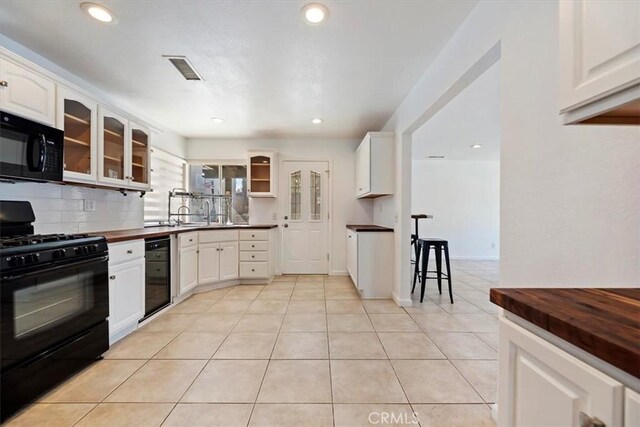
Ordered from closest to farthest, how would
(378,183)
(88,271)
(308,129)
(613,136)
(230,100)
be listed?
(613,136), (88,271), (230,100), (378,183), (308,129)

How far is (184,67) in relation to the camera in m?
2.43

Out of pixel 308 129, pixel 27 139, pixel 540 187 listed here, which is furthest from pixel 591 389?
pixel 308 129

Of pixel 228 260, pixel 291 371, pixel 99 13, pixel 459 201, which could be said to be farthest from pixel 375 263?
pixel 459 201

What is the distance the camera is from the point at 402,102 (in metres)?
3.19

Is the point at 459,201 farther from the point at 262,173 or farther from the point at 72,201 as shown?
the point at 72,201

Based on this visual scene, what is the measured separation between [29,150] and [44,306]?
1.04 m

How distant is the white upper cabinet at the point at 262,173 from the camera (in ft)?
15.0

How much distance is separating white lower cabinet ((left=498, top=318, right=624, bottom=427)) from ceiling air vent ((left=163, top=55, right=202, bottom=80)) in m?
2.79

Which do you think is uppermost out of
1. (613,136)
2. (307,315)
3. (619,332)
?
(613,136)

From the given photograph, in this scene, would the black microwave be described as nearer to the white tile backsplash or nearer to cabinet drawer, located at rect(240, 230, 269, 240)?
the white tile backsplash

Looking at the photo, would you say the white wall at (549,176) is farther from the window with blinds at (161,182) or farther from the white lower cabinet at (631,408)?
the window with blinds at (161,182)

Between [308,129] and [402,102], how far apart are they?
1589 mm

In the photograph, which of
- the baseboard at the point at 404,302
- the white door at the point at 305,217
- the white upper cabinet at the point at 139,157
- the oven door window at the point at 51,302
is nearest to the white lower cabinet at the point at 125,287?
the oven door window at the point at 51,302

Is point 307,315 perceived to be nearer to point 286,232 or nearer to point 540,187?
point 286,232
